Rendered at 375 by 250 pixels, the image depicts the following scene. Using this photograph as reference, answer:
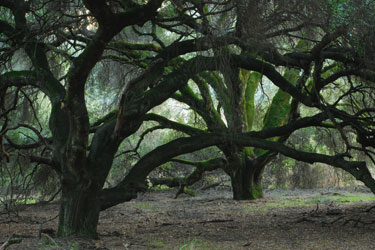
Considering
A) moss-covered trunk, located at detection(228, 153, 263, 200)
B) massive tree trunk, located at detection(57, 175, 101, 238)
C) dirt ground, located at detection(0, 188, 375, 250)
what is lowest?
dirt ground, located at detection(0, 188, 375, 250)

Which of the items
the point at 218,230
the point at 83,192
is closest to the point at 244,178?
the point at 218,230

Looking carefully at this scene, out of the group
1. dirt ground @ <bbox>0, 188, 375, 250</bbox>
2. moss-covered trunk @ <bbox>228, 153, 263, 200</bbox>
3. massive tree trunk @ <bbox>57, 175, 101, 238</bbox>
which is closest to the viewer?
dirt ground @ <bbox>0, 188, 375, 250</bbox>

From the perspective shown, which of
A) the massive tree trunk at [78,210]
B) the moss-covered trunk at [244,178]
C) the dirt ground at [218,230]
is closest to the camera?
the dirt ground at [218,230]

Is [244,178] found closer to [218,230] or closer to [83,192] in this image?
[218,230]

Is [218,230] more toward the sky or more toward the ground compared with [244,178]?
more toward the ground

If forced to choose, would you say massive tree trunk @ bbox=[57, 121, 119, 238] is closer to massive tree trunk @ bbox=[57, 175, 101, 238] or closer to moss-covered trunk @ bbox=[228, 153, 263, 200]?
massive tree trunk @ bbox=[57, 175, 101, 238]

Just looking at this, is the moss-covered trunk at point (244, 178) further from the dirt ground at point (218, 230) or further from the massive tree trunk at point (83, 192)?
the massive tree trunk at point (83, 192)

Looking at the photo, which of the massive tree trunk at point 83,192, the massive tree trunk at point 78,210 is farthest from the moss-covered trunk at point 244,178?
the massive tree trunk at point 78,210

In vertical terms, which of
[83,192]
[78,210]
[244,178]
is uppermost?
[244,178]

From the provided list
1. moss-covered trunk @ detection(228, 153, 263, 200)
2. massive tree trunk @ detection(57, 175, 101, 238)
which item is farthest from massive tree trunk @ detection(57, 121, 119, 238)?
moss-covered trunk @ detection(228, 153, 263, 200)

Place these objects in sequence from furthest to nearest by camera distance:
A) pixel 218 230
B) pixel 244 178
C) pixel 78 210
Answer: pixel 244 178
pixel 218 230
pixel 78 210

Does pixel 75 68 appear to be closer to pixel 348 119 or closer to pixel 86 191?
pixel 86 191

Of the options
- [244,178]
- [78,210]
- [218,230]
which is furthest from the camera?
[244,178]

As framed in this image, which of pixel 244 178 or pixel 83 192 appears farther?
pixel 244 178
